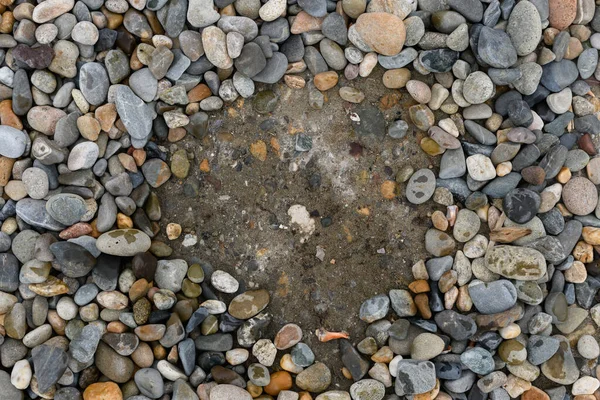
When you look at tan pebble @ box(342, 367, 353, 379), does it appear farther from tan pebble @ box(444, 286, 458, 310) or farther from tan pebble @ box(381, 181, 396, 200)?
tan pebble @ box(381, 181, 396, 200)

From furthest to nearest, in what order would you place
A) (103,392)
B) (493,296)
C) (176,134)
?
(176,134) → (493,296) → (103,392)

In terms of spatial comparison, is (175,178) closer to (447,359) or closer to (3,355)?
(3,355)

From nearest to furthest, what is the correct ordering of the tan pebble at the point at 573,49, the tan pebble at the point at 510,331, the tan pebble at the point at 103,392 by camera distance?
1. the tan pebble at the point at 103,392
2. the tan pebble at the point at 510,331
3. the tan pebble at the point at 573,49

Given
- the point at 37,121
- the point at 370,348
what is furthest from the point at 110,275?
the point at 370,348

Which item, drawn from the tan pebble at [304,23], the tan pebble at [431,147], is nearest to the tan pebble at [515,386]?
the tan pebble at [431,147]

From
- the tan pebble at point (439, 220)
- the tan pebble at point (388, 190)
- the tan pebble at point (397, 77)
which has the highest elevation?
the tan pebble at point (397, 77)

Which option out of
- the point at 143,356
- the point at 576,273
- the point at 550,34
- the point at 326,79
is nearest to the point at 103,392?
the point at 143,356

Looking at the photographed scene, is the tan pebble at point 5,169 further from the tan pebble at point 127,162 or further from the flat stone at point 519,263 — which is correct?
the flat stone at point 519,263

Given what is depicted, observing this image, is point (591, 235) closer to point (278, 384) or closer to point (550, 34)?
point (550, 34)

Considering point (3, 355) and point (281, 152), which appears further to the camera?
point (281, 152)
